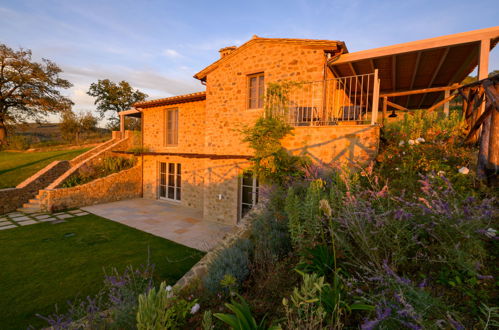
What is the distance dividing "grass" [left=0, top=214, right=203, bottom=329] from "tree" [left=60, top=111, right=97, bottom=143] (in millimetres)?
20542

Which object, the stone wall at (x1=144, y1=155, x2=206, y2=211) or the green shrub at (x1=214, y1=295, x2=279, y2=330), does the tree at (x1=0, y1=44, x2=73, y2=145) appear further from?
the green shrub at (x1=214, y1=295, x2=279, y2=330)

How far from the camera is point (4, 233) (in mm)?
6602

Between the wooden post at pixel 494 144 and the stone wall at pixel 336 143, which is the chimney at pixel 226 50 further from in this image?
the wooden post at pixel 494 144

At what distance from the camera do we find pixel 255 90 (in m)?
7.42

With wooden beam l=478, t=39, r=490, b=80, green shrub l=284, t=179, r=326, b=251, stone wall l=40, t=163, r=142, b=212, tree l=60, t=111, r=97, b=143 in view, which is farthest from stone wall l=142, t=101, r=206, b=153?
tree l=60, t=111, r=97, b=143

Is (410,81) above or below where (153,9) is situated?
below

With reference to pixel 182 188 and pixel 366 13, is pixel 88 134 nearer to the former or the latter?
pixel 182 188

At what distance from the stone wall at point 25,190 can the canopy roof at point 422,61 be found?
12723mm

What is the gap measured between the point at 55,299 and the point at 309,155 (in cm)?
562

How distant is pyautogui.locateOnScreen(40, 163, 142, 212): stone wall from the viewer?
877 cm

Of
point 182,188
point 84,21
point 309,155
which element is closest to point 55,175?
point 182,188

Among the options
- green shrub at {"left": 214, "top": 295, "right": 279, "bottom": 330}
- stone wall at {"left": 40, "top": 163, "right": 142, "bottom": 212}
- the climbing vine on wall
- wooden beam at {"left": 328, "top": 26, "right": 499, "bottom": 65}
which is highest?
wooden beam at {"left": 328, "top": 26, "right": 499, "bottom": 65}

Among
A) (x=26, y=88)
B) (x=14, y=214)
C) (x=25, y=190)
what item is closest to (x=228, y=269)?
(x=14, y=214)

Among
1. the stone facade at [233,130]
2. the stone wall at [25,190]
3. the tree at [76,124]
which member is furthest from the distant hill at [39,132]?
the stone facade at [233,130]
